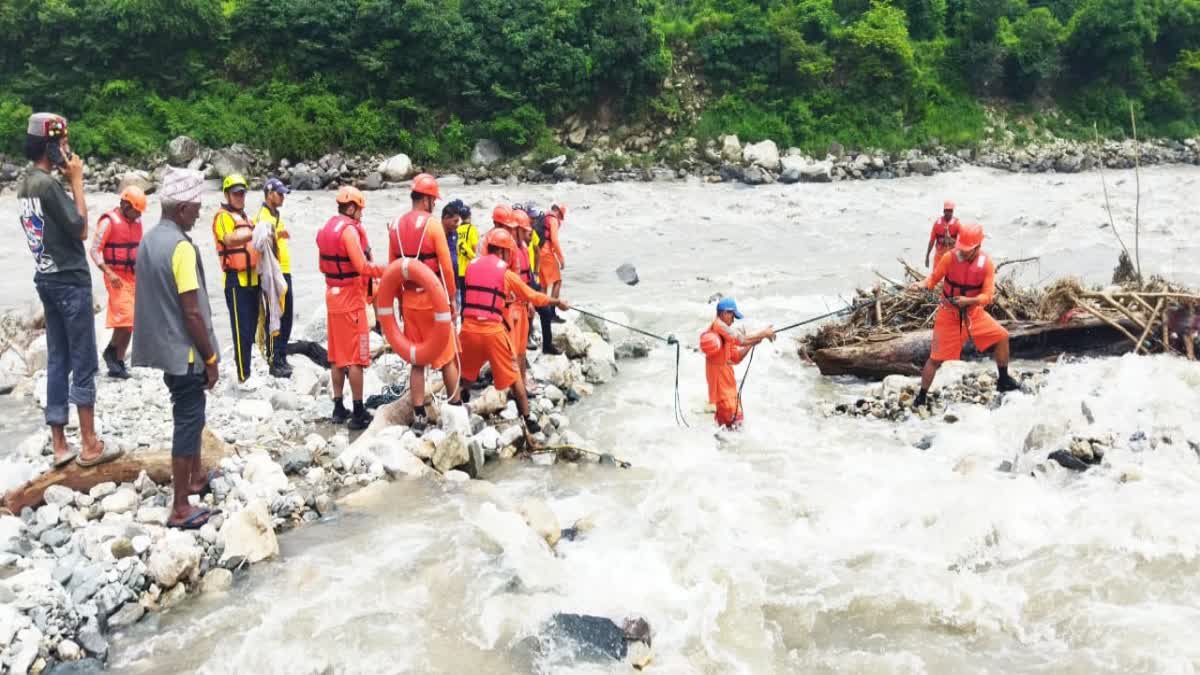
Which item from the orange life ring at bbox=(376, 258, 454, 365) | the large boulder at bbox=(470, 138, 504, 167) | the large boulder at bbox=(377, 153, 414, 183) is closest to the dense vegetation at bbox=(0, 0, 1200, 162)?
the large boulder at bbox=(470, 138, 504, 167)

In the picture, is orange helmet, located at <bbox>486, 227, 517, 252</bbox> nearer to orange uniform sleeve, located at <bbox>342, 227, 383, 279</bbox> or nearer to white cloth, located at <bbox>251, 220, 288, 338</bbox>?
orange uniform sleeve, located at <bbox>342, 227, 383, 279</bbox>

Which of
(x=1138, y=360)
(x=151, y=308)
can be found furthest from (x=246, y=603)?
(x=1138, y=360)

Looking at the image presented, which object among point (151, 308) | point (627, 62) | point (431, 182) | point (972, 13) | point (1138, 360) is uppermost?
point (972, 13)

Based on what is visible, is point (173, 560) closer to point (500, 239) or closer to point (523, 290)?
point (523, 290)

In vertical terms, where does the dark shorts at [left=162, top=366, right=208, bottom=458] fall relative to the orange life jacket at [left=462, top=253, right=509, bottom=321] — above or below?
below

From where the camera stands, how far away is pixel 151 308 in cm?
488

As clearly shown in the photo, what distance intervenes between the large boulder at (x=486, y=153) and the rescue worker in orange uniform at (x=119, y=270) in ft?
62.4

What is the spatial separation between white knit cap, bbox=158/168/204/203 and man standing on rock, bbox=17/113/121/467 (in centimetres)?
69

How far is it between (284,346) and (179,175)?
383 centimetres

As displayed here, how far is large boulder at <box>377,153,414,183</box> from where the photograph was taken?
24.9 metres

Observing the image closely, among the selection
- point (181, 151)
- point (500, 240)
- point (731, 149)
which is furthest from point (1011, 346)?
point (181, 151)

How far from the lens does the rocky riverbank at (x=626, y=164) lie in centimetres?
2444

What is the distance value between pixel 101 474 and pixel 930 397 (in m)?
Answer: 7.06

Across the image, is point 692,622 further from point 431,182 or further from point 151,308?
point 431,182
